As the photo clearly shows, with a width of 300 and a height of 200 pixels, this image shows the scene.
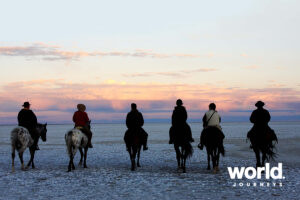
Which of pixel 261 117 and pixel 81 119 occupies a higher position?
pixel 261 117

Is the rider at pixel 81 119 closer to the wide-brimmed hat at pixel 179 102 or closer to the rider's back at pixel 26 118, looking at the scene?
the rider's back at pixel 26 118

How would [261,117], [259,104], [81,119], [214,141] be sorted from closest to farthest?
[214,141] < [261,117] < [259,104] < [81,119]

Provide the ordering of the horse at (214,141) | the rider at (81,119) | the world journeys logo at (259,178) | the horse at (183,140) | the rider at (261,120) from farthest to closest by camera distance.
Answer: the rider at (81,119) < the rider at (261,120) < the horse at (183,140) < the horse at (214,141) < the world journeys logo at (259,178)

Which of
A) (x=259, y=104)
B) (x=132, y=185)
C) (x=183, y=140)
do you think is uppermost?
(x=259, y=104)

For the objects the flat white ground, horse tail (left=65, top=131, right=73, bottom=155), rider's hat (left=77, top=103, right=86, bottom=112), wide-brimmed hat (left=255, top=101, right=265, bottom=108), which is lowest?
the flat white ground

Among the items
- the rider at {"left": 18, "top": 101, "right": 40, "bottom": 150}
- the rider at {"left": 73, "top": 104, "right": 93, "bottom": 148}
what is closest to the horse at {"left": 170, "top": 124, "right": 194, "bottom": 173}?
the rider at {"left": 73, "top": 104, "right": 93, "bottom": 148}

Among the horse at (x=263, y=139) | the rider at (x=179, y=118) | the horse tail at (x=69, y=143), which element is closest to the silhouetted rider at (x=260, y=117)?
the horse at (x=263, y=139)

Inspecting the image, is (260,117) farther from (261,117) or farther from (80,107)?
(80,107)

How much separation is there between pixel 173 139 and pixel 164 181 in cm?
249

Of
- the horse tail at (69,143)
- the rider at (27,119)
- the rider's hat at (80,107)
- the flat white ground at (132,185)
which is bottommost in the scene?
the flat white ground at (132,185)

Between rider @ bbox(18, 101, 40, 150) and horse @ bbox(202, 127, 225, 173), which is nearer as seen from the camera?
horse @ bbox(202, 127, 225, 173)

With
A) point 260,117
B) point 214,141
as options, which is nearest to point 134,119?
point 214,141

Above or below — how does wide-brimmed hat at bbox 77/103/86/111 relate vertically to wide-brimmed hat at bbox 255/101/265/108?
below

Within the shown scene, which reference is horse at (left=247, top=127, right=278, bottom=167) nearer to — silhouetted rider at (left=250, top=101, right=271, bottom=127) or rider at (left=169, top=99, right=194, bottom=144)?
silhouetted rider at (left=250, top=101, right=271, bottom=127)
